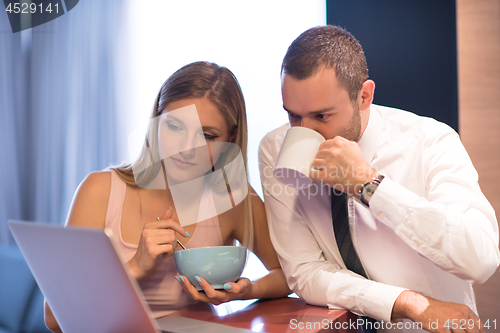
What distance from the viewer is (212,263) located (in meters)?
0.75

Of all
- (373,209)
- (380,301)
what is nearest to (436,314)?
(380,301)

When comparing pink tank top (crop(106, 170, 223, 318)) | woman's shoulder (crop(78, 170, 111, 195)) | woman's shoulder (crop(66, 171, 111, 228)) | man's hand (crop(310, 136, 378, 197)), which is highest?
man's hand (crop(310, 136, 378, 197))

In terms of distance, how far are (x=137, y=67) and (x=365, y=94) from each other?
157 centimetres

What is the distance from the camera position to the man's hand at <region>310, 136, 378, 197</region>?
2.73ft

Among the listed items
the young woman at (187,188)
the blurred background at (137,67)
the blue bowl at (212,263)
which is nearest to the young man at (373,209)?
the young woman at (187,188)

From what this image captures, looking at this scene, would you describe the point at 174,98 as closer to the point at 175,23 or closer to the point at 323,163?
the point at 323,163

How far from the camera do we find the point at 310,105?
932 millimetres

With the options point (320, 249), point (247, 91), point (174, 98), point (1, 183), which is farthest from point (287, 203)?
point (1, 183)

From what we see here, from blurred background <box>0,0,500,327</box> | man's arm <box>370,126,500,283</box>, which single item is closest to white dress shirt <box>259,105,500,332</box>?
man's arm <box>370,126,500,283</box>

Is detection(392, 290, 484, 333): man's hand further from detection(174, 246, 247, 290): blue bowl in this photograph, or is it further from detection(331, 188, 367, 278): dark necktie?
detection(174, 246, 247, 290): blue bowl

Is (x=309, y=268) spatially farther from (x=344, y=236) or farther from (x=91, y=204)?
(x=91, y=204)

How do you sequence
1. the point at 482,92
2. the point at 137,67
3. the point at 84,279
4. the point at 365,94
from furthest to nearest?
the point at 137,67
the point at 482,92
the point at 365,94
the point at 84,279

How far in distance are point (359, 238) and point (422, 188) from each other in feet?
0.68

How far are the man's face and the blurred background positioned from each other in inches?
29.5
